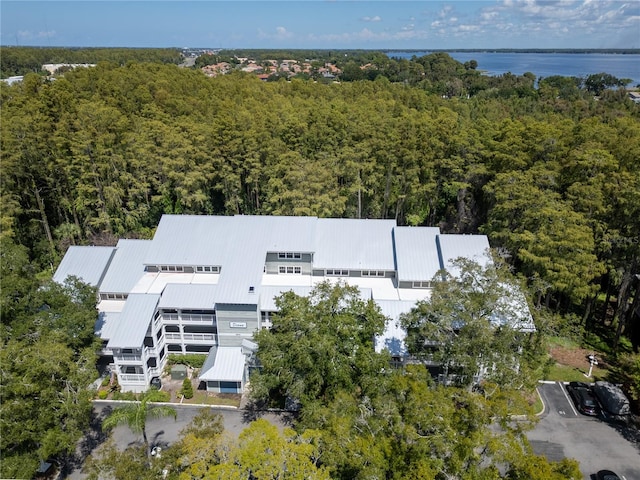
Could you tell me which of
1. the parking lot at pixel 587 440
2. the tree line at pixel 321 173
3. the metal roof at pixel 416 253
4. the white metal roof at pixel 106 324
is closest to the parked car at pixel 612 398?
the parking lot at pixel 587 440

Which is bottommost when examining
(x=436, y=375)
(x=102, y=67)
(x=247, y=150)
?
(x=436, y=375)

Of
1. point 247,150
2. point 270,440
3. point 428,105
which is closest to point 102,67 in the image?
point 247,150

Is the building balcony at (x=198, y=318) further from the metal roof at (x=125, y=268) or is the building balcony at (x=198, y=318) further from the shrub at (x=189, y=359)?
the metal roof at (x=125, y=268)

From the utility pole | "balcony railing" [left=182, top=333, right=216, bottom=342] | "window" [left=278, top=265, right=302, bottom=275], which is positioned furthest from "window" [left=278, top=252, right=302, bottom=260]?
the utility pole

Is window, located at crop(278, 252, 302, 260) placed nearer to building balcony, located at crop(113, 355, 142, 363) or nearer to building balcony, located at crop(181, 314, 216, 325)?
building balcony, located at crop(181, 314, 216, 325)

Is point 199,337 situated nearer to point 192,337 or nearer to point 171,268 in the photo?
point 192,337

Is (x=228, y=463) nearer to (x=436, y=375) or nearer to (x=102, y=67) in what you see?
(x=436, y=375)
